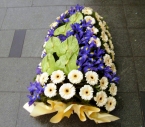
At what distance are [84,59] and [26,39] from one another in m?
0.97

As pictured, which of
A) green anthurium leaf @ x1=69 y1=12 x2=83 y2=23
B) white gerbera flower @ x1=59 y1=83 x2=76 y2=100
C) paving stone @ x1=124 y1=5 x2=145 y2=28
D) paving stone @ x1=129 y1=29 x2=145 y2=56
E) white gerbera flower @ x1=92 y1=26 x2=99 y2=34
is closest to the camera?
white gerbera flower @ x1=59 y1=83 x2=76 y2=100

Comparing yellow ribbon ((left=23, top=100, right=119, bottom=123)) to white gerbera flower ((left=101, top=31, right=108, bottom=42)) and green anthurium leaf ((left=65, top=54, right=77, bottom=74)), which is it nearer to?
green anthurium leaf ((left=65, top=54, right=77, bottom=74))

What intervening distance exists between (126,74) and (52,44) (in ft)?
2.50

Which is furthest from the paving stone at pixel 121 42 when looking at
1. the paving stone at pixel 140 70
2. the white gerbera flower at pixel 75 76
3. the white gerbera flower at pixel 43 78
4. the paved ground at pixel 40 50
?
the white gerbera flower at pixel 43 78

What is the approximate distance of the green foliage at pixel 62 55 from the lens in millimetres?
1701

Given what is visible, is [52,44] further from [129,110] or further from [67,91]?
[129,110]

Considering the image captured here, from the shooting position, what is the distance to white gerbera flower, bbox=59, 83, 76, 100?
156cm

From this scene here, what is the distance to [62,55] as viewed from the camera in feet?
5.87

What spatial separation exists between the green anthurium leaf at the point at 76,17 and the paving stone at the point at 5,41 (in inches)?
30.9

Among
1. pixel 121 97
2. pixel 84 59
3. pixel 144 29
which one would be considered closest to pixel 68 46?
pixel 84 59

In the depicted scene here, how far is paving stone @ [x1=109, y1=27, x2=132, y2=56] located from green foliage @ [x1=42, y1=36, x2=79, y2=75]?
0.63 m

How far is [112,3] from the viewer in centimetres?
276

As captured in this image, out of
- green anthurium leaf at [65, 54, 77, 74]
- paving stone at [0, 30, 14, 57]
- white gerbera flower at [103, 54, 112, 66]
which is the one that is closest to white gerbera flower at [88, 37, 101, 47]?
white gerbera flower at [103, 54, 112, 66]

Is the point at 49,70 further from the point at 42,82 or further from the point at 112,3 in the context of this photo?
the point at 112,3
